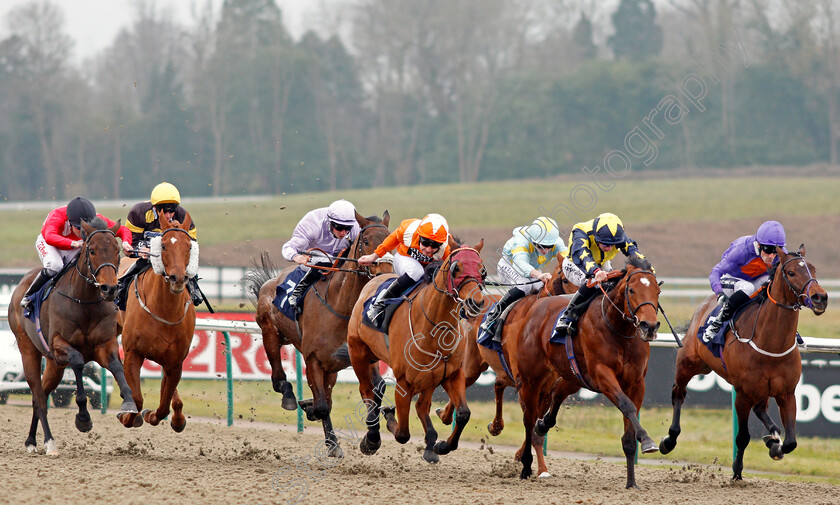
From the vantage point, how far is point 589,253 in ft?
25.7

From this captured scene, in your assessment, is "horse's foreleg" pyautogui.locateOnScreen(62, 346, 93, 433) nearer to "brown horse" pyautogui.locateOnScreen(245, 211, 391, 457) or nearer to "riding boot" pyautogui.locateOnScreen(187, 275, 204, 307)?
"riding boot" pyautogui.locateOnScreen(187, 275, 204, 307)

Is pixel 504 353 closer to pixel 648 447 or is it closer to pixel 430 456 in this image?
pixel 430 456

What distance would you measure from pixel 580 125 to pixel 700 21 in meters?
6.21

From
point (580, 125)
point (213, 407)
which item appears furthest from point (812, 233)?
point (213, 407)

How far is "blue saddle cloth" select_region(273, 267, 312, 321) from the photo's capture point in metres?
8.98

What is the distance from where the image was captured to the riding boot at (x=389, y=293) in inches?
300

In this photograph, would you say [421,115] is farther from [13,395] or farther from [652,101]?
[13,395]

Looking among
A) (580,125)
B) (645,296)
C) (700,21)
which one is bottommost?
(645,296)

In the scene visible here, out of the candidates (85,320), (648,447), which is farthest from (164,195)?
(648,447)

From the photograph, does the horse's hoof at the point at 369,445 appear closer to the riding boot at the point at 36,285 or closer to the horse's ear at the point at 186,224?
the horse's ear at the point at 186,224

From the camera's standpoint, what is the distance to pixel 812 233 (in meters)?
28.5

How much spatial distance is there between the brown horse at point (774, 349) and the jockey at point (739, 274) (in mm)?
115

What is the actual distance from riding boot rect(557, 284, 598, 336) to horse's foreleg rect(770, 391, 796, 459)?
1556 mm

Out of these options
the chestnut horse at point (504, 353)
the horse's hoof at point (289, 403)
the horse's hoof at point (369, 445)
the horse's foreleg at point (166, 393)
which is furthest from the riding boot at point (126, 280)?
the chestnut horse at point (504, 353)
